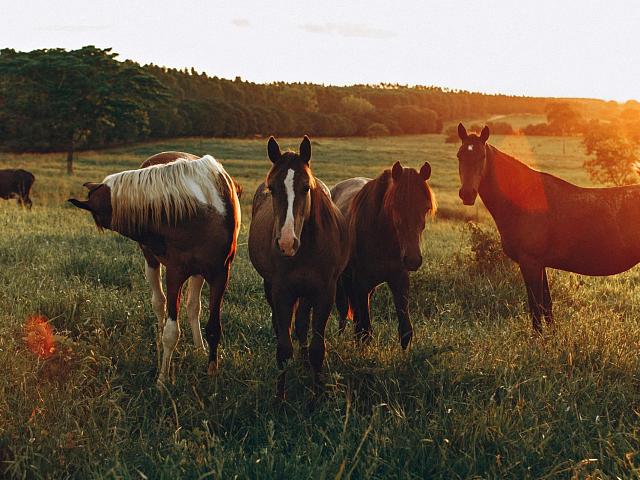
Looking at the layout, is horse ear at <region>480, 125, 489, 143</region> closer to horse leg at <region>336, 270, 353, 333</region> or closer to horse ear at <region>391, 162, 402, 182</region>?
horse ear at <region>391, 162, 402, 182</region>

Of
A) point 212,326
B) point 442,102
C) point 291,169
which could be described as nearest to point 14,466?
point 212,326

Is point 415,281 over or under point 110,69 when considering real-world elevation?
under

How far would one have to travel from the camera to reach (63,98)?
38.1 meters

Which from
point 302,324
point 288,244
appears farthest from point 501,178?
point 288,244

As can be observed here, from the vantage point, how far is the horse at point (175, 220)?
4836 millimetres

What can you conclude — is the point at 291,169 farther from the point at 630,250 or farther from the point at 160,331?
the point at 630,250

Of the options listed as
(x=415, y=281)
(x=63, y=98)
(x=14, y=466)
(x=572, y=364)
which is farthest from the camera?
(x=63, y=98)

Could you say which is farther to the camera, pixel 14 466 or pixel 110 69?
pixel 110 69

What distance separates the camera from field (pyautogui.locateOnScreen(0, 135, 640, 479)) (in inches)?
128

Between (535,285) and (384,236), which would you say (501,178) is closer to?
(535,285)

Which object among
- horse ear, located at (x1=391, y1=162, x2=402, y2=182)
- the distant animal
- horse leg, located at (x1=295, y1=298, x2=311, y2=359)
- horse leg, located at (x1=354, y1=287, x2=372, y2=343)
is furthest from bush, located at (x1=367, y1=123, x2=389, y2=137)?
horse leg, located at (x1=295, y1=298, x2=311, y2=359)

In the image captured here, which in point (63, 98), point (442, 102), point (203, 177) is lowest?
point (203, 177)

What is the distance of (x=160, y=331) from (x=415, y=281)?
382 cm

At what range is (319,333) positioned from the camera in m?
4.51
